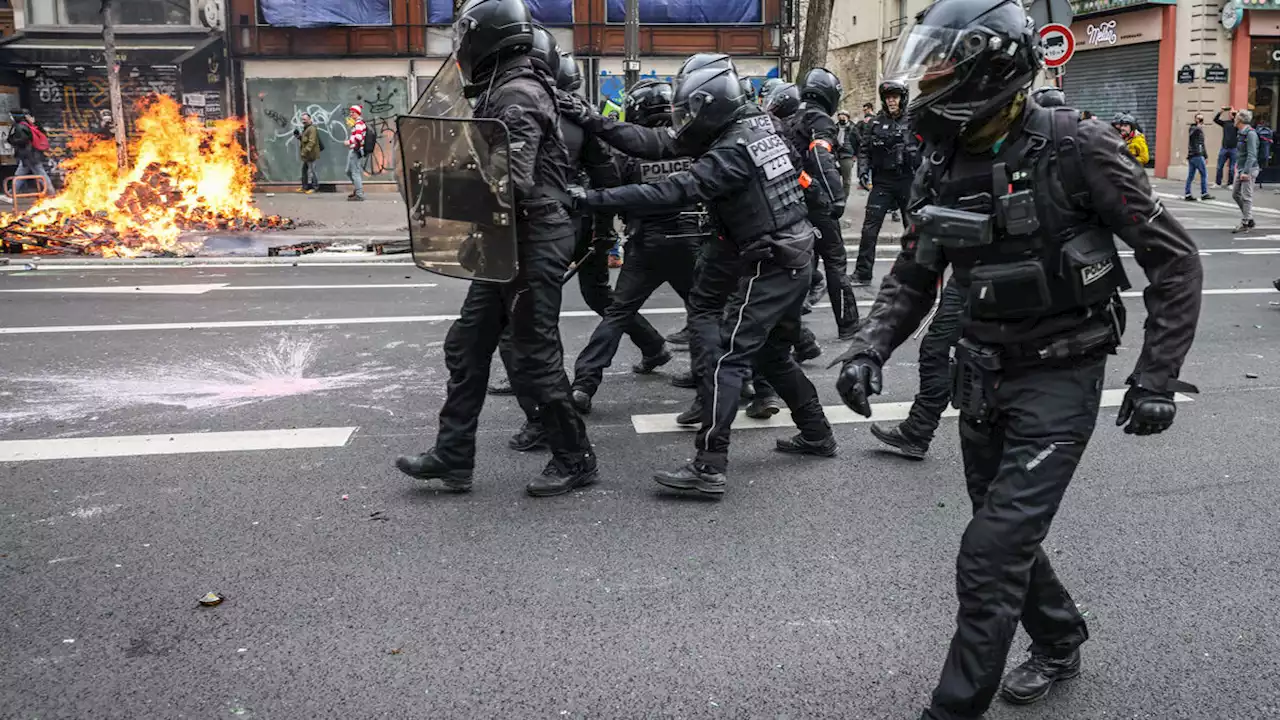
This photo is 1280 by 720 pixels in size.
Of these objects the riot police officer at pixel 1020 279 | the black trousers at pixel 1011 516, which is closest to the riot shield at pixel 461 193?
the riot police officer at pixel 1020 279

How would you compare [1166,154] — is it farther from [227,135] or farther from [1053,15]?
[227,135]

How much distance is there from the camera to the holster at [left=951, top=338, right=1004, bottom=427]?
9.81 feet

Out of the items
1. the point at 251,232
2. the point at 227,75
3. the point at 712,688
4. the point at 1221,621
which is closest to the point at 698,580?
the point at 712,688

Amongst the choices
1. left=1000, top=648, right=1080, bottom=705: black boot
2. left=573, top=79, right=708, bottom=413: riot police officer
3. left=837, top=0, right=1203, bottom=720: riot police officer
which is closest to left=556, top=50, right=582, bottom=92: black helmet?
left=573, top=79, right=708, bottom=413: riot police officer

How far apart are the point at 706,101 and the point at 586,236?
1482mm

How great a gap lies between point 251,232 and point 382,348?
938cm

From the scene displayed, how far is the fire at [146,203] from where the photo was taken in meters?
14.2

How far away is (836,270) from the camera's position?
28.0ft

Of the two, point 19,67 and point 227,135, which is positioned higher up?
point 19,67

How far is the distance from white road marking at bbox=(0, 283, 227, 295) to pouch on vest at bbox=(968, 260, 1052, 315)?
9.16 metres

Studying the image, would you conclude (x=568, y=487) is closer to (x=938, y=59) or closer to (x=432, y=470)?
(x=432, y=470)

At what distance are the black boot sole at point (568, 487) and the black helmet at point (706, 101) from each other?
1.57 metres

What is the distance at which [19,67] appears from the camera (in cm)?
2570

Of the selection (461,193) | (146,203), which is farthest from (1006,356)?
(146,203)
